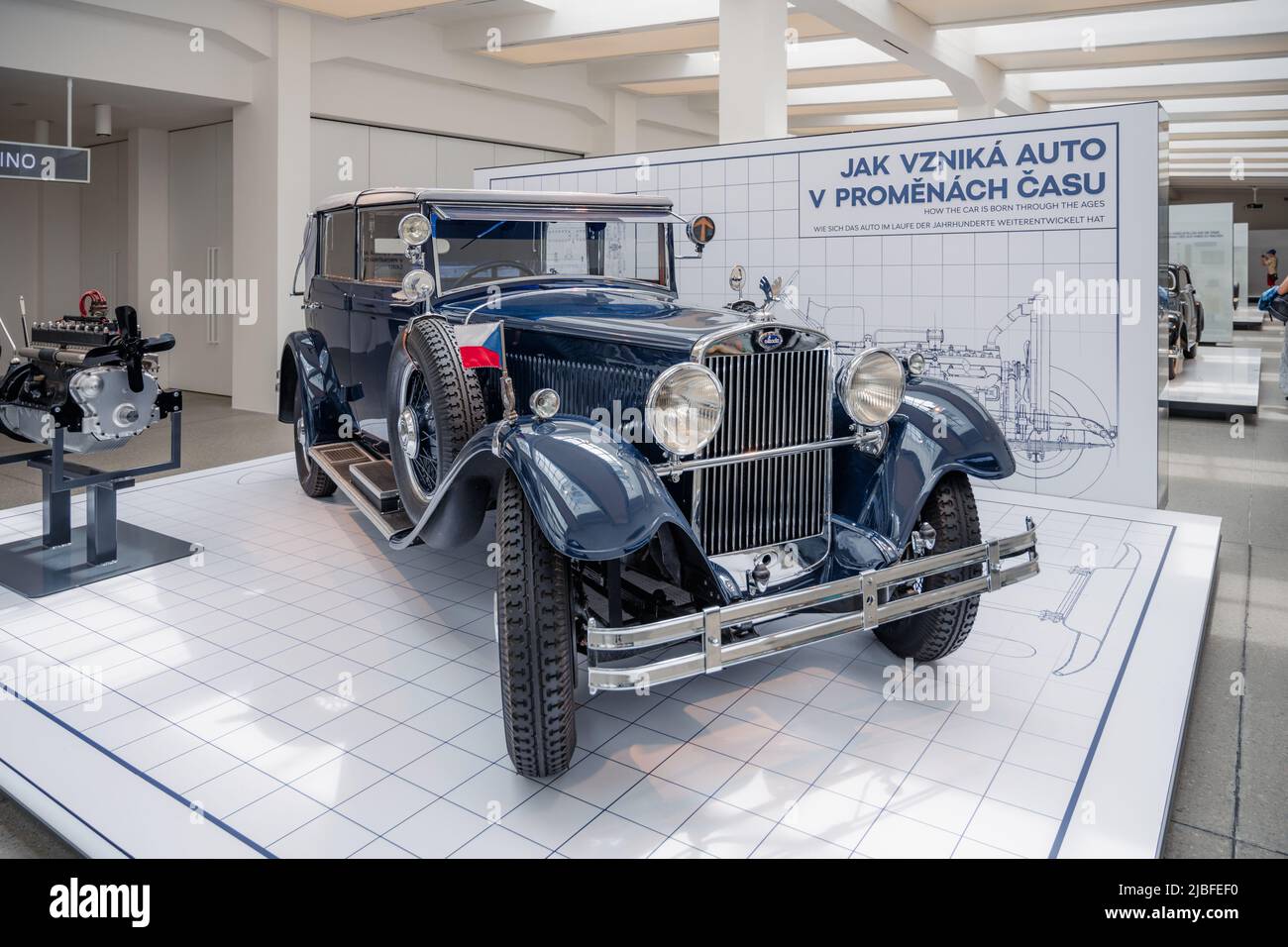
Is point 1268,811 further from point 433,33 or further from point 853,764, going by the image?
point 433,33

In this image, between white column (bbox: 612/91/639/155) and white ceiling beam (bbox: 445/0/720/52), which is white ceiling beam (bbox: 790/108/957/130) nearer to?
white column (bbox: 612/91/639/155)

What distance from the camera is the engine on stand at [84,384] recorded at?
381cm

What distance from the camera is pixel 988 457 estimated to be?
2.80 meters

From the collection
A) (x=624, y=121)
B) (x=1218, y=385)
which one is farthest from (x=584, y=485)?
(x=624, y=121)

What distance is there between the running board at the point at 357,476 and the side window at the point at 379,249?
0.82m

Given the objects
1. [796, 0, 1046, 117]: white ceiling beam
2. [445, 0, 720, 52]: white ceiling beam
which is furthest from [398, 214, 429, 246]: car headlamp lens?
[445, 0, 720, 52]: white ceiling beam

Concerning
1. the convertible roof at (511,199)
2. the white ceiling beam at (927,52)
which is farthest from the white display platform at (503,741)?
the white ceiling beam at (927,52)

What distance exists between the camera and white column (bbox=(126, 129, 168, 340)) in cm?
960

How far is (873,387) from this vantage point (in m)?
2.77

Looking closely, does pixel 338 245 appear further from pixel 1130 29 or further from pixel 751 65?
pixel 1130 29

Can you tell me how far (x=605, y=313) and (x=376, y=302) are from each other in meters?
1.42

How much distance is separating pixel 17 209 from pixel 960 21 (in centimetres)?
1015
